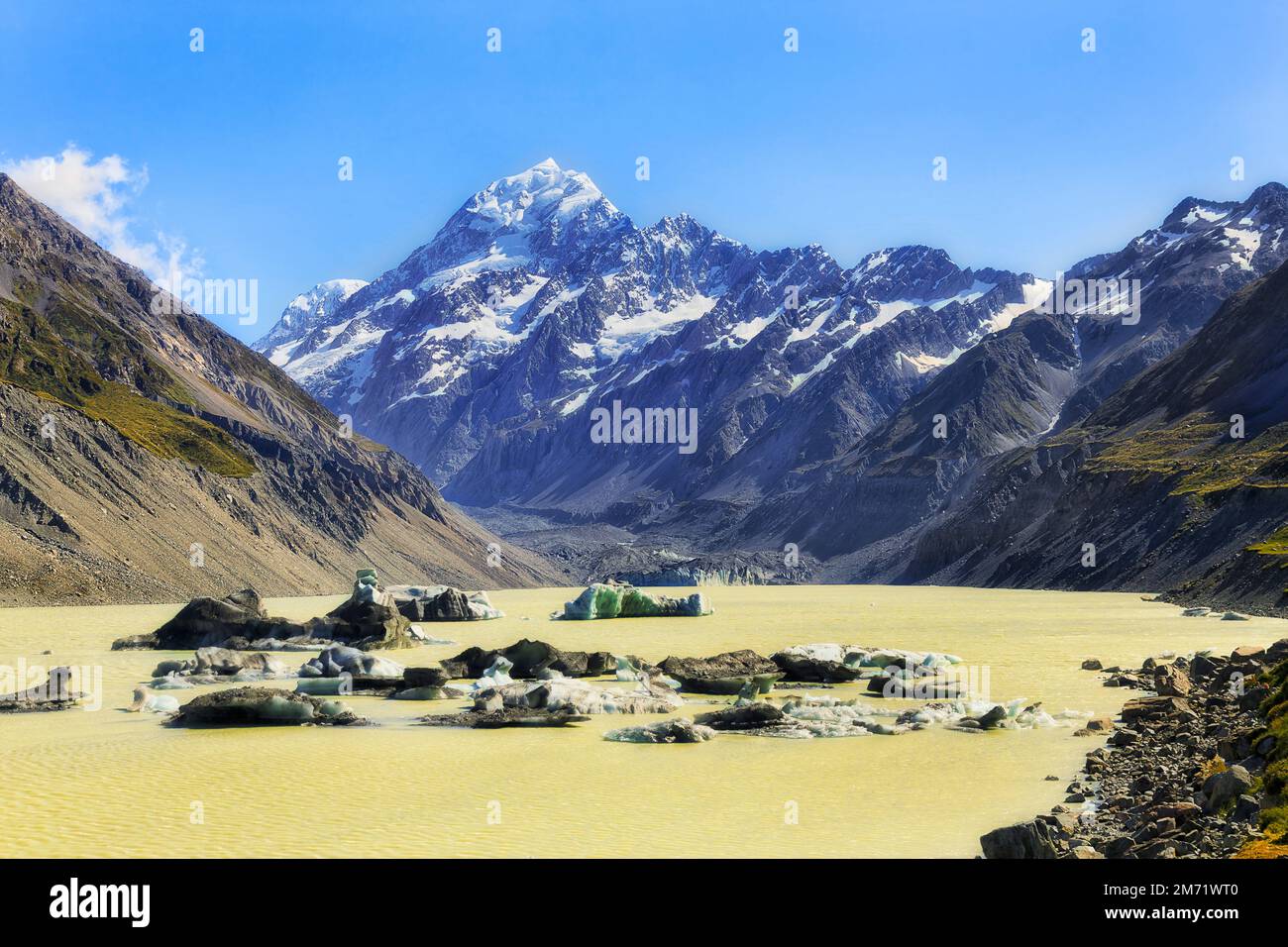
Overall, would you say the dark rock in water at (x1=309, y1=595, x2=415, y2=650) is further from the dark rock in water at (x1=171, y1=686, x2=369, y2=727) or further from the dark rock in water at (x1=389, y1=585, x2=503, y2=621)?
the dark rock in water at (x1=171, y1=686, x2=369, y2=727)

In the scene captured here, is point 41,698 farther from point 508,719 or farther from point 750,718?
point 750,718

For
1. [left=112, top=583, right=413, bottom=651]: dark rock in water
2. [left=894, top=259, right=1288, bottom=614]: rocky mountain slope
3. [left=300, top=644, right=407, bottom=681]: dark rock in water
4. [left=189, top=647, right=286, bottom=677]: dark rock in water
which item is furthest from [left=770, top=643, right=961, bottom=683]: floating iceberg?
[left=894, top=259, right=1288, bottom=614]: rocky mountain slope

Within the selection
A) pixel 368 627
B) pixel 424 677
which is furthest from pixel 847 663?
pixel 368 627

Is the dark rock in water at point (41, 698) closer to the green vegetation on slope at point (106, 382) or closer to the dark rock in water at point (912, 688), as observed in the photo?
the dark rock in water at point (912, 688)
